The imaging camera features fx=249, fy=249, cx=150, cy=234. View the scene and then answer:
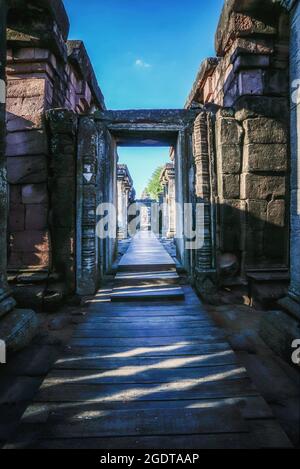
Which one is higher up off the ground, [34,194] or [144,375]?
[34,194]

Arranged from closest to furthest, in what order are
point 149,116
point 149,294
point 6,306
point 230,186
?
point 6,306
point 149,294
point 230,186
point 149,116

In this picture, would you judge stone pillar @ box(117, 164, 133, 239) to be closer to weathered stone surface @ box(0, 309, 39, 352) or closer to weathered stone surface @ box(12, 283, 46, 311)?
weathered stone surface @ box(12, 283, 46, 311)

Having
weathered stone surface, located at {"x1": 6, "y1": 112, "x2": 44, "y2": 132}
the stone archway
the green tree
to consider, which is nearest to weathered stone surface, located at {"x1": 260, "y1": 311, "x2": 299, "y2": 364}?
the stone archway

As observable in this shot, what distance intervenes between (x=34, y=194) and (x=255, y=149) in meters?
3.56

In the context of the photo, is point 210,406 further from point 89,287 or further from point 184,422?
point 89,287

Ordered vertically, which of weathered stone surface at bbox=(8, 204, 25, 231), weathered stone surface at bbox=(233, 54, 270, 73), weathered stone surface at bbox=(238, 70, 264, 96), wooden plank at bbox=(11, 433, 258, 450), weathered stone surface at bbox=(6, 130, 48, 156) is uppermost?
weathered stone surface at bbox=(233, 54, 270, 73)

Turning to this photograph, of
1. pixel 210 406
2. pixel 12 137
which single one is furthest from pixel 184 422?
pixel 12 137

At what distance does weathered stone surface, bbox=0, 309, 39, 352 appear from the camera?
2268 mm

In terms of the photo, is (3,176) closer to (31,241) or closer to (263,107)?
(31,241)

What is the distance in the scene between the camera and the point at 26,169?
12.6 feet

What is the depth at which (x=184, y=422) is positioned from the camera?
4.92 ft

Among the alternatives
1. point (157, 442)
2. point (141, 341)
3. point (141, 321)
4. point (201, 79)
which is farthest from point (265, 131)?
point (157, 442)

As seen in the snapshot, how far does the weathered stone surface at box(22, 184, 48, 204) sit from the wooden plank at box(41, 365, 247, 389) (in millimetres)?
2647

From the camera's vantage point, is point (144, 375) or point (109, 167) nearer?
point (144, 375)
